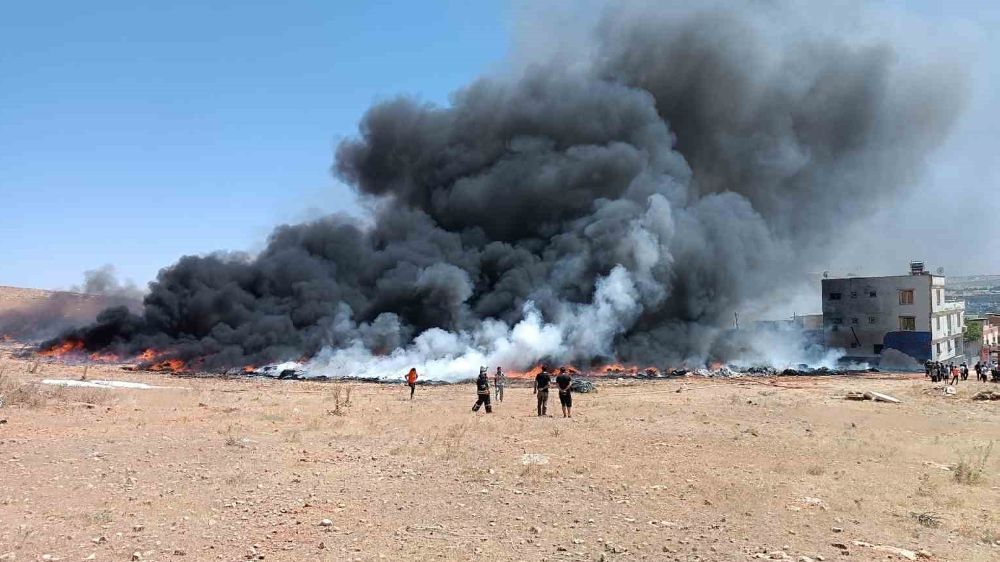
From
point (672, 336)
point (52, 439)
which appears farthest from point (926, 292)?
point (52, 439)

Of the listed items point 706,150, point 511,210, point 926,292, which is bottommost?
point 926,292

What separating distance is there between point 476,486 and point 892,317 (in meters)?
61.8

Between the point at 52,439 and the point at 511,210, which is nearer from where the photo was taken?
the point at 52,439

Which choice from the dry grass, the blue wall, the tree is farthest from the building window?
the dry grass

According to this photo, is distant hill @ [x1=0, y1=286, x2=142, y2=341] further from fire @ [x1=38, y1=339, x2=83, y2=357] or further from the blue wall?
the blue wall

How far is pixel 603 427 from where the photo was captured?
71.4ft

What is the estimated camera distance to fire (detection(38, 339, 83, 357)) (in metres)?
Answer: 63.9

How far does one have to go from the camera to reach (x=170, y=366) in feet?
184

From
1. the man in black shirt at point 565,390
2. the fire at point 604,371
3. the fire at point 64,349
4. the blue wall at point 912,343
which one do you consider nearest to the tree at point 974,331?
the blue wall at point 912,343

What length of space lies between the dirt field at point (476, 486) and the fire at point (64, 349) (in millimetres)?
44919

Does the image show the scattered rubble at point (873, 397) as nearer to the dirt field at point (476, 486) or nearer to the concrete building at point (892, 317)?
the dirt field at point (476, 486)

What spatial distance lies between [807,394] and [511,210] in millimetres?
33151

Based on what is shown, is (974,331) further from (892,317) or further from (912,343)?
(912,343)

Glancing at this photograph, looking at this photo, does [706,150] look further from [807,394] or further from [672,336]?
[807,394]
